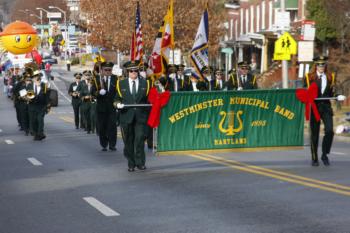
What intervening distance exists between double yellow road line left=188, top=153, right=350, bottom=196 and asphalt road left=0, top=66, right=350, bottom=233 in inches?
0.6

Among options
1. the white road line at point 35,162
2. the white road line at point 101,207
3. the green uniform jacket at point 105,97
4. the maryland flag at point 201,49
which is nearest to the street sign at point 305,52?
the maryland flag at point 201,49

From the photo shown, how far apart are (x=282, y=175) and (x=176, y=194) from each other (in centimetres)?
263

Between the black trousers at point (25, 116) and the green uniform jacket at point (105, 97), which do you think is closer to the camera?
the green uniform jacket at point (105, 97)

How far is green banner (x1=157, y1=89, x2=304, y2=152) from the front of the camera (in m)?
16.7

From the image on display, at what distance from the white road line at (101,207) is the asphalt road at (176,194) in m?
0.01

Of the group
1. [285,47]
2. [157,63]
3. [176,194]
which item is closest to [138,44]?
[157,63]

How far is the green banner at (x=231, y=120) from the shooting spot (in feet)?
54.9

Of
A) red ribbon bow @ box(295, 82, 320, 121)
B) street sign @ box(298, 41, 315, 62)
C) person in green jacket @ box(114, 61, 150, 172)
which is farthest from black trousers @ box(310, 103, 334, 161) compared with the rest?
street sign @ box(298, 41, 315, 62)

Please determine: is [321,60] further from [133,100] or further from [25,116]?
[25,116]

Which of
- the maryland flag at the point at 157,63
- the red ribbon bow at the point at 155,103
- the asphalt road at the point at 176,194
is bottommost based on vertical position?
the asphalt road at the point at 176,194

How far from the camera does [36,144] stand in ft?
79.7

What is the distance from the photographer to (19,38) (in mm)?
39156

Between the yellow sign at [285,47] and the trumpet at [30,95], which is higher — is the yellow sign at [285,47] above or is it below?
above

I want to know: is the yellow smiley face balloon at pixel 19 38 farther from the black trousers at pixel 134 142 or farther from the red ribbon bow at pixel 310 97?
the red ribbon bow at pixel 310 97
